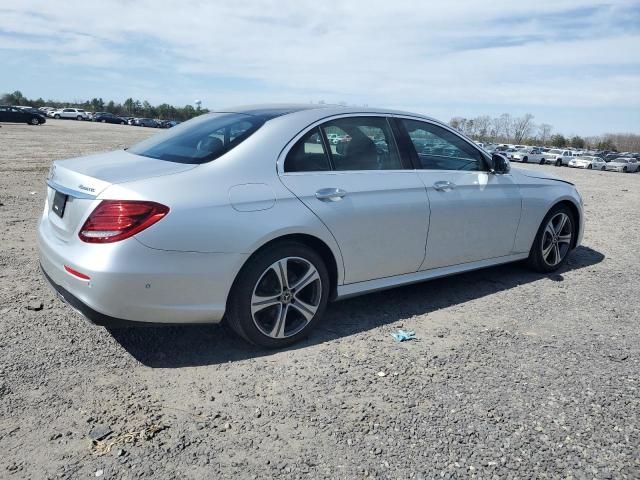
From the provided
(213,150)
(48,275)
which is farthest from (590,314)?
(48,275)

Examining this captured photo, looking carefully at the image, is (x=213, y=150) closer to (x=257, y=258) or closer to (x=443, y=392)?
(x=257, y=258)

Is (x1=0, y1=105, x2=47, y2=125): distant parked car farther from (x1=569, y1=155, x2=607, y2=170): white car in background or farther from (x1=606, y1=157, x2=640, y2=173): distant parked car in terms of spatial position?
(x1=606, y1=157, x2=640, y2=173): distant parked car

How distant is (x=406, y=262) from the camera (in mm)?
4238

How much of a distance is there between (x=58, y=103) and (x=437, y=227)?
4619 inches

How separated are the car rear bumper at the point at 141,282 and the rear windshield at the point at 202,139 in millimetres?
721

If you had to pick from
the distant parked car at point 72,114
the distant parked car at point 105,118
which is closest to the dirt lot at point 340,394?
the distant parked car at point 105,118

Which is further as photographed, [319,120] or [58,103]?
[58,103]

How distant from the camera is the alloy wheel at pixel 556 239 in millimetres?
5551

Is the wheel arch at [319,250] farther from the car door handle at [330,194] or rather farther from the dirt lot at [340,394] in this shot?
the dirt lot at [340,394]

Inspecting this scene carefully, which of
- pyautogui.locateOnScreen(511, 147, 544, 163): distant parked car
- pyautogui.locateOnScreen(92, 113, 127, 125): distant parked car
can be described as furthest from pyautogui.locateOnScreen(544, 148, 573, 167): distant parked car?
→ pyautogui.locateOnScreen(92, 113, 127, 125): distant parked car

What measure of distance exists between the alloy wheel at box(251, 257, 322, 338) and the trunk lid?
885 millimetres

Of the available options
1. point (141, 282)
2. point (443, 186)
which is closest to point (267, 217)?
point (141, 282)

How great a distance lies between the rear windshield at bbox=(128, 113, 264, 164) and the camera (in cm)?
→ 353

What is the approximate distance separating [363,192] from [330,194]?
31 cm
